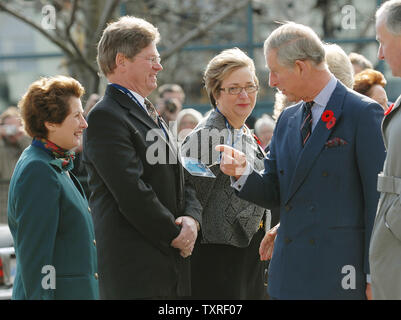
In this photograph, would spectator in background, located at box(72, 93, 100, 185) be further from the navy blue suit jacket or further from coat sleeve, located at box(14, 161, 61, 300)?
the navy blue suit jacket

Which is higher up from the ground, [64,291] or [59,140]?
[59,140]

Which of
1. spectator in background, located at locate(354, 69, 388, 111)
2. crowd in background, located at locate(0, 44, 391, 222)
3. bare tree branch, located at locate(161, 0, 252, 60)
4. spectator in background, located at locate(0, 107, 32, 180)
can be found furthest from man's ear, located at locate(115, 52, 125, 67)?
bare tree branch, located at locate(161, 0, 252, 60)

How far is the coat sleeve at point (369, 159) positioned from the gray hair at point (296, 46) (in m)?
0.36

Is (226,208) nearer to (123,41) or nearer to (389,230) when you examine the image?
(123,41)

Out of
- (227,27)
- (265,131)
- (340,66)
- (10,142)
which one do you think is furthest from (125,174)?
(227,27)

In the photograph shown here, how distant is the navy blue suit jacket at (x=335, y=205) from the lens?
3309mm

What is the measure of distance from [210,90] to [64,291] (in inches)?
63.6

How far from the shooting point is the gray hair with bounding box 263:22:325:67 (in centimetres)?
343

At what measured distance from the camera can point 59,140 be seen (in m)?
3.66

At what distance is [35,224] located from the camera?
3422mm

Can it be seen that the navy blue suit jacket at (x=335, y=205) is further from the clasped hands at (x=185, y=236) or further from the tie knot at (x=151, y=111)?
the tie knot at (x=151, y=111)
